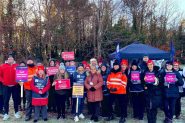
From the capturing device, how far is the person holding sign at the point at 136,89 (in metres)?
10.4

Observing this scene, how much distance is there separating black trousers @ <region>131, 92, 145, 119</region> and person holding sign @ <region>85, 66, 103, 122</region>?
120 centimetres

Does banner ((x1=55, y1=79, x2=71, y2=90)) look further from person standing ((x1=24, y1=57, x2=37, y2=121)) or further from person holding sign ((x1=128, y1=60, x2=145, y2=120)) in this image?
person holding sign ((x1=128, y1=60, x2=145, y2=120))

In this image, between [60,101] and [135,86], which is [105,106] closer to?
[135,86]

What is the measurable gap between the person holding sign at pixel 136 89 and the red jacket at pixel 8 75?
12.8ft

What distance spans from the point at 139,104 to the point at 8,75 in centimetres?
452

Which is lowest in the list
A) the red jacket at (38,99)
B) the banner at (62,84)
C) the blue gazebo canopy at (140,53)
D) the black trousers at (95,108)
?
the black trousers at (95,108)

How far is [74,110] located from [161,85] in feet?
10.7

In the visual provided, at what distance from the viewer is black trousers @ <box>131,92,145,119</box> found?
10711mm

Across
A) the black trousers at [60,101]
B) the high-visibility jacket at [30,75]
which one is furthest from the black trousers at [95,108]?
the high-visibility jacket at [30,75]

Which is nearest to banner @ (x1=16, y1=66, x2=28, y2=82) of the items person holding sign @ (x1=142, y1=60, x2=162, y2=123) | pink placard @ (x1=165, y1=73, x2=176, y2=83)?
person holding sign @ (x1=142, y1=60, x2=162, y2=123)

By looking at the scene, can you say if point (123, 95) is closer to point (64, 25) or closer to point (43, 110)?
point (43, 110)

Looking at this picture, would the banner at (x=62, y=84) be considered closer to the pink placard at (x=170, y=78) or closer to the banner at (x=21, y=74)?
the banner at (x=21, y=74)

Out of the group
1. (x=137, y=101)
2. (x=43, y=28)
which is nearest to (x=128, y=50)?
(x=137, y=101)

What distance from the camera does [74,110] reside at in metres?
11.1
